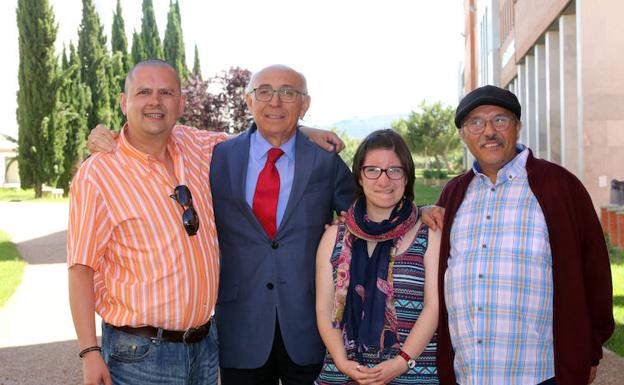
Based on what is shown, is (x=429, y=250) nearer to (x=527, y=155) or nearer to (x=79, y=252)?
(x=527, y=155)

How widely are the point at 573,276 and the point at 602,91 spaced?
52.3 feet

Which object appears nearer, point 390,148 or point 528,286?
point 528,286

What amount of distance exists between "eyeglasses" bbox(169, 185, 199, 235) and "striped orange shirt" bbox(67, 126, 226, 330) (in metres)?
0.04

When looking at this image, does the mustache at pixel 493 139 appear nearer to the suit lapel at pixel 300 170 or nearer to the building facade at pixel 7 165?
the suit lapel at pixel 300 170

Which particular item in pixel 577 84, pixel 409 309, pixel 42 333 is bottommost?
pixel 42 333

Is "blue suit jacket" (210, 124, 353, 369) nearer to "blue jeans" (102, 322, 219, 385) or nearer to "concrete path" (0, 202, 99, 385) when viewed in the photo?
"blue jeans" (102, 322, 219, 385)

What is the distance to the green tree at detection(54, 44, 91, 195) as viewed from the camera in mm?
37656

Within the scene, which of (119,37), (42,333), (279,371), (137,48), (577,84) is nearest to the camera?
(279,371)

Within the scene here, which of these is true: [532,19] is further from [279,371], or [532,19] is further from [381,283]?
[381,283]

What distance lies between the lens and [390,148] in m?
3.30

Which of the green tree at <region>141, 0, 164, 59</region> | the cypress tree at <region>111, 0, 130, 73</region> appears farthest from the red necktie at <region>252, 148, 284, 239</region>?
the green tree at <region>141, 0, 164, 59</region>

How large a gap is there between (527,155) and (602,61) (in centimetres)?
1575

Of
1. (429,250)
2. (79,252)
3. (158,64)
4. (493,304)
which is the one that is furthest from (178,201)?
(493,304)

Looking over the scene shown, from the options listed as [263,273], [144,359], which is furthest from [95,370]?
[263,273]
